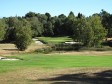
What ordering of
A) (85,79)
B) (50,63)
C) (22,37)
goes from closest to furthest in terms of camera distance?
(85,79) → (50,63) → (22,37)

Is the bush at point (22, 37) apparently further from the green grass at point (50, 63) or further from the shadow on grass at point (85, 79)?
the shadow on grass at point (85, 79)

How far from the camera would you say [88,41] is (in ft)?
259

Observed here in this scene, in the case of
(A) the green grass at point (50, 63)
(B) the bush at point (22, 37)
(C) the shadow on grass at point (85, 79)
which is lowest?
(A) the green grass at point (50, 63)

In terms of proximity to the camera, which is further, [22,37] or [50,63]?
[22,37]

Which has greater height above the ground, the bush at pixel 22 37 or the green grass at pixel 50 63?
the bush at pixel 22 37

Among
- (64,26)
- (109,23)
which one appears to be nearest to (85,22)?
(109,23)

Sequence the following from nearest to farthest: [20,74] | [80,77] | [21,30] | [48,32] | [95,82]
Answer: [95,82]
[80,77]
[20,74]
[21,30]
[48,32]

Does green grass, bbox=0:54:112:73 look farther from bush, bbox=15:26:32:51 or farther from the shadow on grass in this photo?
bush, bbox=15:26:32:51

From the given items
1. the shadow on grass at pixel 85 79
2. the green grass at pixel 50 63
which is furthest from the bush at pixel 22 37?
the shadow on grass at pixel 85 79

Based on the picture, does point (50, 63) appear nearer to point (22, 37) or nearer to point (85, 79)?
point (85, 79)

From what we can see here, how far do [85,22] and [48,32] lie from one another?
222ft

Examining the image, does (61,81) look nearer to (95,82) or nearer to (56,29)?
(95,82)

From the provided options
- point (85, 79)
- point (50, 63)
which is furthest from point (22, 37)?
point (85, 79)

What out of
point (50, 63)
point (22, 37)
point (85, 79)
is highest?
point (22, 37)
